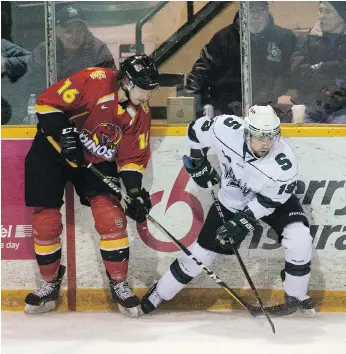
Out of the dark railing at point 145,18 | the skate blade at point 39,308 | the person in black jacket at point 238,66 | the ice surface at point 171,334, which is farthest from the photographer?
the dark railing at point 145,18

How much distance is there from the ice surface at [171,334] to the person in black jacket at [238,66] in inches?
39.6

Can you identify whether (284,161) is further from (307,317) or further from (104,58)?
(104,58)

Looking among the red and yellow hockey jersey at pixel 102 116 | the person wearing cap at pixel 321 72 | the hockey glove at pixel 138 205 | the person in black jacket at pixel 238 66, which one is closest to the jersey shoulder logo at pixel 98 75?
the red and yellow hockey jersey at pixel 102 116

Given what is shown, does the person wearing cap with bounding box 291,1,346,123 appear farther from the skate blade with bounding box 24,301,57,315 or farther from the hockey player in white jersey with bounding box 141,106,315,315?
the skate blade with bounding box 24,301,57,315

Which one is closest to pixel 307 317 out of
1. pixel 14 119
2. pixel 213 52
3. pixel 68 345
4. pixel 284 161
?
pixel 284 161

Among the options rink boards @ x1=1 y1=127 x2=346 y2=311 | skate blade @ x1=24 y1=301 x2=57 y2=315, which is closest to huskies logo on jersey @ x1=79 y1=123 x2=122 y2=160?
rink boards @ x1=1 y1=127 x2=346 y2=311

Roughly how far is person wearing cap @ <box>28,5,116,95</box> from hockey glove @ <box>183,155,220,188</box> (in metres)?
0.73

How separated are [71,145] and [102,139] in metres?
0.20

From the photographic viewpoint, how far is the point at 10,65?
3.68 metres

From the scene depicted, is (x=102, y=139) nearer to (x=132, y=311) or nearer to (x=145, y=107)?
(x=145, y=107)

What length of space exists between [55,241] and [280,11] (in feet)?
4.90

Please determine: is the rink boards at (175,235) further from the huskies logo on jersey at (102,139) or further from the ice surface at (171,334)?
the huskies logo on jersey at (102,139)

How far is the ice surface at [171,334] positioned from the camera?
2.92 meters

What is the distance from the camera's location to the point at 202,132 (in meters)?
3.30
